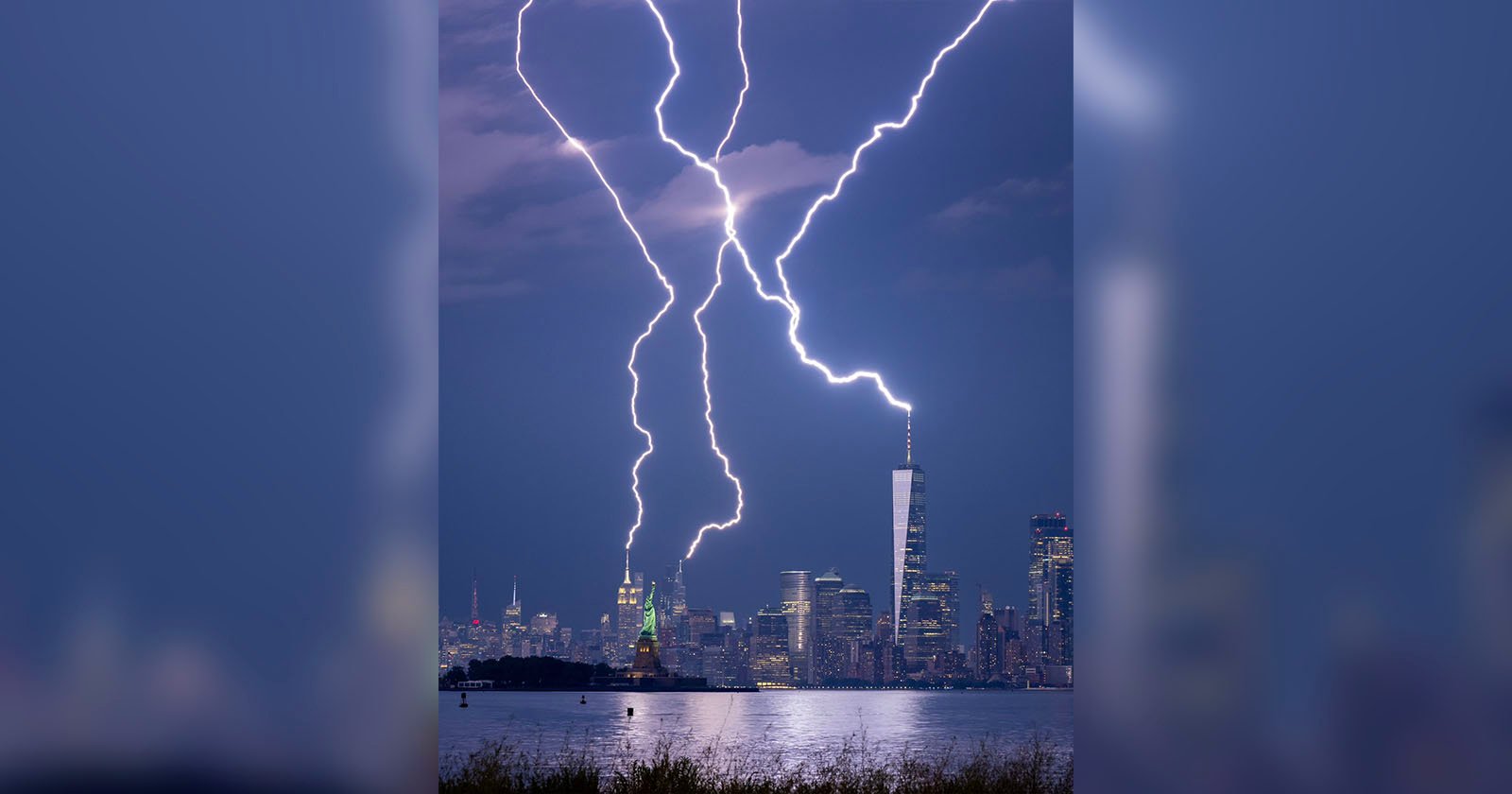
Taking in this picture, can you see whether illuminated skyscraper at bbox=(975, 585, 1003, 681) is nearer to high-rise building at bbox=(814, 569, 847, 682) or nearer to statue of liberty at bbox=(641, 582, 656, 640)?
high-rise building at bbox=(814, 569, 847, 682)

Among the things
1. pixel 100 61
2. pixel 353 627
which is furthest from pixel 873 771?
pixel 100 61

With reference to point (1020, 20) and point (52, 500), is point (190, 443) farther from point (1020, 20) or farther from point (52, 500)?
point (1020, 20)

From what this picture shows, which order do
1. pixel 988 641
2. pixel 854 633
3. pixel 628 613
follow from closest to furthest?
1. pixel 628 613
2. pixel 988 641
3. pixel 854 633

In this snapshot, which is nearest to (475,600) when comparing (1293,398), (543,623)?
(543,623)

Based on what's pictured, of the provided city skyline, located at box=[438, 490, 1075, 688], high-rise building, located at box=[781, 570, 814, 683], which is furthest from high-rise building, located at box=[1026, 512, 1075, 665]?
high-rise building, located at box=[781, 570, 814, 683]

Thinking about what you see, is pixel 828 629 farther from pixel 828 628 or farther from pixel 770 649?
pixel 770 649

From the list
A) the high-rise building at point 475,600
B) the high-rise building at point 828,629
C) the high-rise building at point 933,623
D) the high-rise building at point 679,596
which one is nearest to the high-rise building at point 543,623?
the high-rise building at point 475,600
